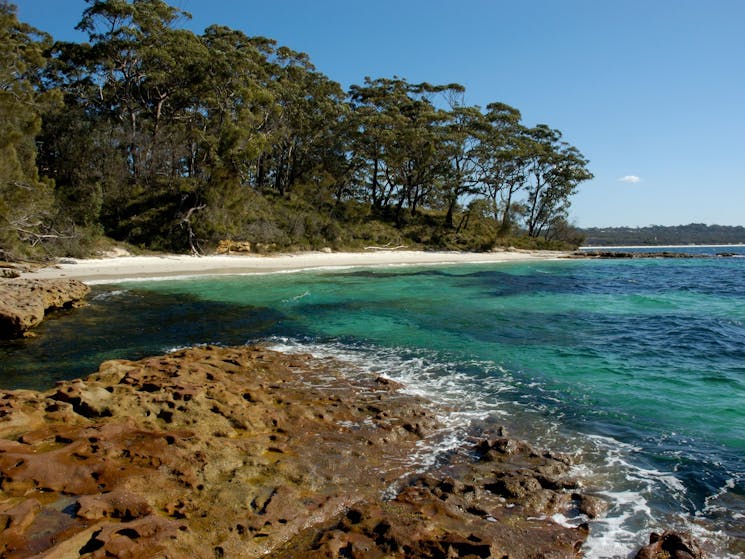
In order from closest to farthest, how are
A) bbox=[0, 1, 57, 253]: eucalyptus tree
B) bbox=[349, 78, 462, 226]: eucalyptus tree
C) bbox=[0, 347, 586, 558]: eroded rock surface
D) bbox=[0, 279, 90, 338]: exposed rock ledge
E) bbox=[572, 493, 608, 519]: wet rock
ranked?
bbox=[0, 347, 586, 558]: eroded rock surface
bbox=[572, 493, 608, 519]: wet rock
bbox=[0, 279, 90, 338]: exposed rock ledge
bbox=[0, 1, 57, 253]: eucalyptus tree
bbox=[349, 78, 462, 226]: eucalyptus tree

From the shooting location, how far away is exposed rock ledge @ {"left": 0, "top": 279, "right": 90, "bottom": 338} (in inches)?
404

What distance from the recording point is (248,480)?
436cm

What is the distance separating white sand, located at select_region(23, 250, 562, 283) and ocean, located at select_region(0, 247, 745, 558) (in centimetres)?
264

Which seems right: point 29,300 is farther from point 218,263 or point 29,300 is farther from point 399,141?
point 399,141

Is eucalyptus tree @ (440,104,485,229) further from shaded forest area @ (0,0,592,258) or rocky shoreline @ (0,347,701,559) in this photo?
rocky shoreline @ (0,347,701,559)

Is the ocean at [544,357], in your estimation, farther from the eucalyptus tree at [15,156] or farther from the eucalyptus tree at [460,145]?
the eucalyptus tree at [460,145]

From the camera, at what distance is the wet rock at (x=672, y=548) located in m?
3.64

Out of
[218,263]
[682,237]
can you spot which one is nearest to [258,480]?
[218,263]

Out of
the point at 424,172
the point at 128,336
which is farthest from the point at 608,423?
the point at 424,172

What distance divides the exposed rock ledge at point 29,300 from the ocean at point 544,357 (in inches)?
19.5

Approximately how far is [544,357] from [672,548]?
6603 mm

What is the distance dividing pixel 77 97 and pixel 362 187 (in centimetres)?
2789

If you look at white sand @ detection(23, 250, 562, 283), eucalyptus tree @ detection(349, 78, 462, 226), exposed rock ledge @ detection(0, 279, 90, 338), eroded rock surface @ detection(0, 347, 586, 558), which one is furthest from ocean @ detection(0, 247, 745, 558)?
eucalyptus tree @ detection(349, 78, 462, 226)

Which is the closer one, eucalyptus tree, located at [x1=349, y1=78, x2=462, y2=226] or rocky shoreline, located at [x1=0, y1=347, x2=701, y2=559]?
rocky shoreline, located at [x1=0, y1=347, x2=701, y2=559]
